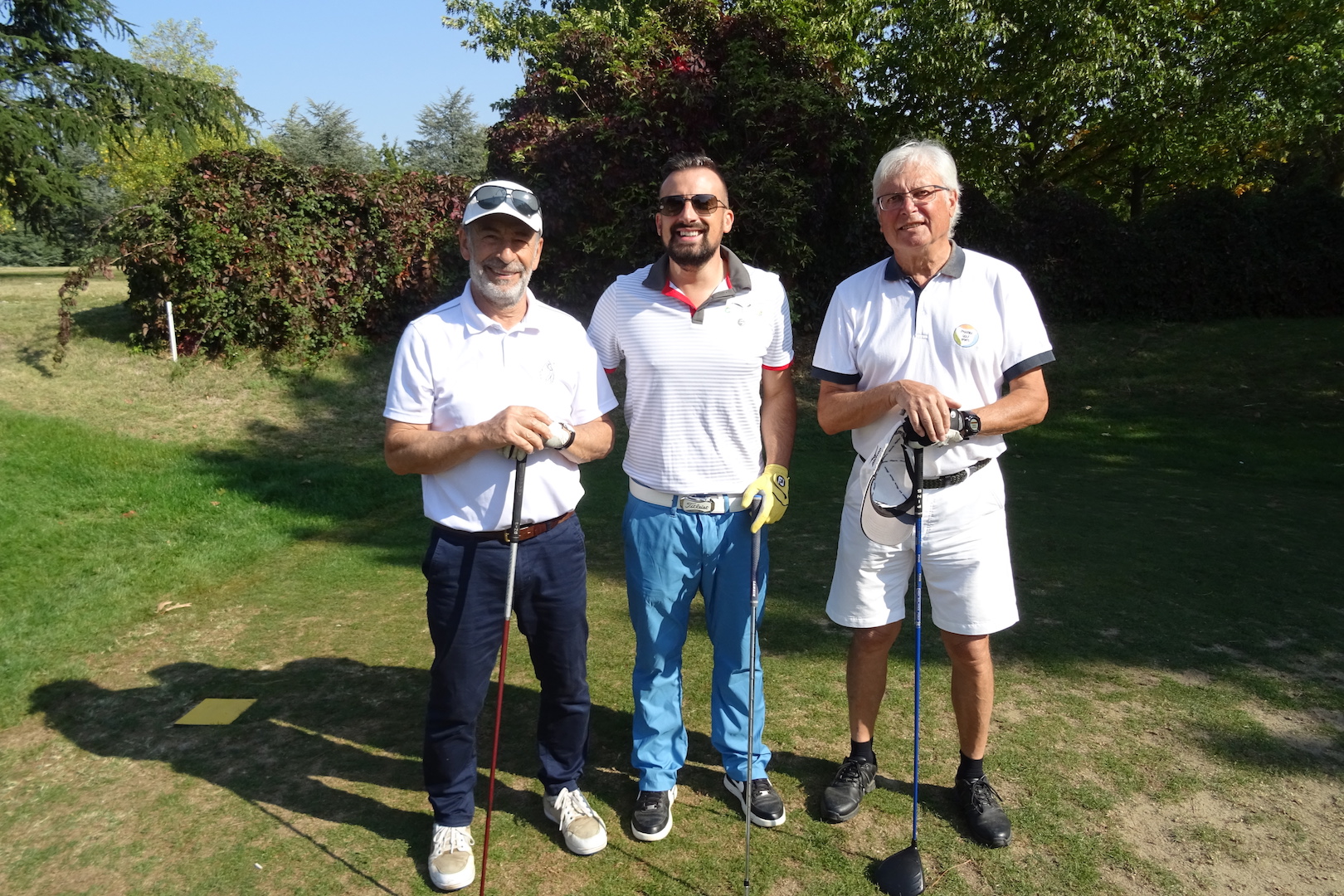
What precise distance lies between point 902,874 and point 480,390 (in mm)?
1969

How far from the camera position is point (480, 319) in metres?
3.02

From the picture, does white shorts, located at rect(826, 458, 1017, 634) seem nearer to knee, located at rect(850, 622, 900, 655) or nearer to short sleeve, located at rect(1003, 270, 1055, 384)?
knee, located at rect(850, 622, 900, 655)

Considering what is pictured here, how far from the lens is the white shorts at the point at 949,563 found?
313 cm

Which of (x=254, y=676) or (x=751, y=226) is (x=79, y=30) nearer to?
(x=751, y=226)

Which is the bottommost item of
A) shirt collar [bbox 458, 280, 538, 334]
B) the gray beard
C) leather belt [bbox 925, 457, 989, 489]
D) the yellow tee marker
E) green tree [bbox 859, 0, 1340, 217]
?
the yellow tee marker

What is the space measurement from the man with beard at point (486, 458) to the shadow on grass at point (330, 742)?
0.40 meters

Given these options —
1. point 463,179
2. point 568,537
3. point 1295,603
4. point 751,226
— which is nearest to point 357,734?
point 568,537

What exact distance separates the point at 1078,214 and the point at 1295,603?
38.3 feet

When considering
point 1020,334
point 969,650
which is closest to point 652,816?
point 969,650

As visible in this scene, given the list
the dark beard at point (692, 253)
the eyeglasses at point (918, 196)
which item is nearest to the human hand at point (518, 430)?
the dark beard at point (692, 253)

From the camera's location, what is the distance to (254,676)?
4.59 metres

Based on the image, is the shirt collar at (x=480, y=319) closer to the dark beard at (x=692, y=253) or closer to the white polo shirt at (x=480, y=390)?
the white polo shirt at (x=480, y=390)

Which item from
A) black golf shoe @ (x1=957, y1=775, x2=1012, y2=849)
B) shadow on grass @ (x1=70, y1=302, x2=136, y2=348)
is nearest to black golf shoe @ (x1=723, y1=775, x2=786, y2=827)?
black golf shoe @ (x1=957, y1=775, x2=1012, y2=849)

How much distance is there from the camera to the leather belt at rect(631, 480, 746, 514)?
3.20 metres
